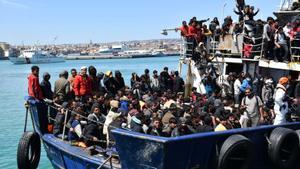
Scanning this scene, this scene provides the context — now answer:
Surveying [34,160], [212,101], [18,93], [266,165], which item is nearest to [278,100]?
[266,165]

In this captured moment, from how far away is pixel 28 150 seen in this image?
40.5 ft

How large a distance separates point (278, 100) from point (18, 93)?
128ft

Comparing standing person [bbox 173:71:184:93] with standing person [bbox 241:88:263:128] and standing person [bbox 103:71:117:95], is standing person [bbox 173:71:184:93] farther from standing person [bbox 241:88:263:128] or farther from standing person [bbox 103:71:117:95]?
standing person [bbox 241:88:263:128]

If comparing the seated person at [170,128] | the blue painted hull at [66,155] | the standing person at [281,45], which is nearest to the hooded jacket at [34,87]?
the blue painted hull at [66,155]

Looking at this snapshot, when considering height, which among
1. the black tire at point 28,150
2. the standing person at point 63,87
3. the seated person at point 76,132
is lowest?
the black tire at point 28,150

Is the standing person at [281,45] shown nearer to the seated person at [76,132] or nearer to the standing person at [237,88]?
the standing person at [237,88]

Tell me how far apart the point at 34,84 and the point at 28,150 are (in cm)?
176

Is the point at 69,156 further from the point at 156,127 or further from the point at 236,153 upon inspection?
the point at 236,153

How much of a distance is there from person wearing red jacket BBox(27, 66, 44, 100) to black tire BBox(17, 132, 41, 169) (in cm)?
105

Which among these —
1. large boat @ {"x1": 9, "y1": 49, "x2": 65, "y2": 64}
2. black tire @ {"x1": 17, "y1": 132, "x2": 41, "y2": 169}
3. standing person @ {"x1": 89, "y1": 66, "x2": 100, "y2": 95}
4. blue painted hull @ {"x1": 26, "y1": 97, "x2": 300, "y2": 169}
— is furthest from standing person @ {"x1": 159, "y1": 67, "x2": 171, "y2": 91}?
large boat @ {"x1": 9, "y1": 49, "x2": 65, "y2": 64}

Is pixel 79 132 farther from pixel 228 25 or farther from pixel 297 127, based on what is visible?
pixel 228 25

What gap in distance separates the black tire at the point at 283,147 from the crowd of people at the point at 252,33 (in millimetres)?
4979

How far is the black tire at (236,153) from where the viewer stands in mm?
7742

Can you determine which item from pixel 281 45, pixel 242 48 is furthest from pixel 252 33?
pixel 281 45
